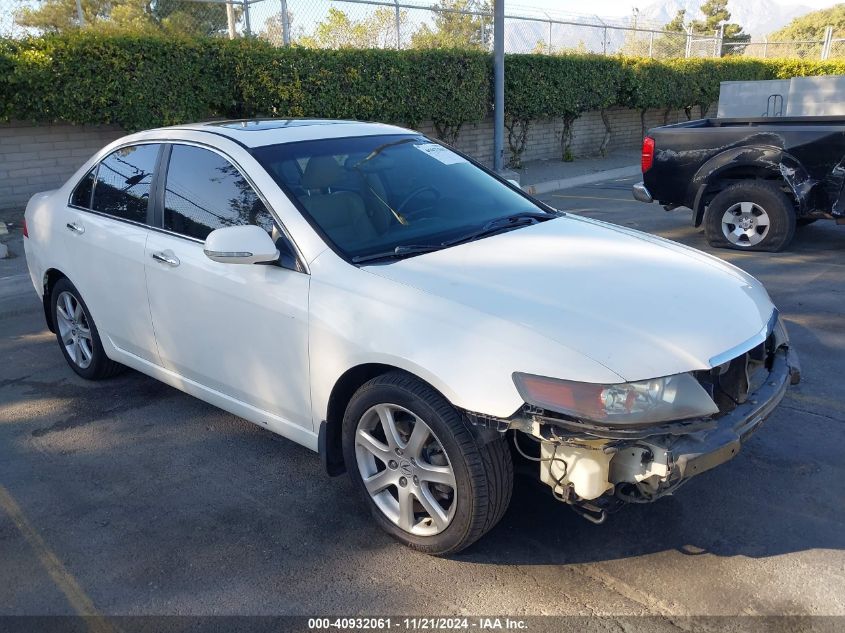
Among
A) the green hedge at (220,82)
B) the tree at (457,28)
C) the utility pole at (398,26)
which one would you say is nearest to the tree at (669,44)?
the tree at (457,28)

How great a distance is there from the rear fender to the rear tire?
6.26 m

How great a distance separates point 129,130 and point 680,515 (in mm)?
9241

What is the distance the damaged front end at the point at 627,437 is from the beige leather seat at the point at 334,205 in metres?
1.23

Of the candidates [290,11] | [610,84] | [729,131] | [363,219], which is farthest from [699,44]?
[363,219]

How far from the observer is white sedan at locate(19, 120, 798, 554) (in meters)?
2.72

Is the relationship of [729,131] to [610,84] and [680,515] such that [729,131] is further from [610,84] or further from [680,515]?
[610,84]

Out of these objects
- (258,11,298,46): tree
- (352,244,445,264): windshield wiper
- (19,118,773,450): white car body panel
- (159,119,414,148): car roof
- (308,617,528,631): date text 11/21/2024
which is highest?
(258,11,298,46): tree

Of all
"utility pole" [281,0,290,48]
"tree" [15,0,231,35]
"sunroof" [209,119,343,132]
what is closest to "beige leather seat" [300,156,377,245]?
"sunroof" [209,119,343,132]

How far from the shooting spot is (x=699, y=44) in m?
26.3

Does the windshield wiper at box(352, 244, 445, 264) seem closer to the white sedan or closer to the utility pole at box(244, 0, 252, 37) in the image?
the white sedan

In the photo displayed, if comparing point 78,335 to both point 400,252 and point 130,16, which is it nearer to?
point 400,252

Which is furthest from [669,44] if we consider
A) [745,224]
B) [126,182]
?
[126,182]

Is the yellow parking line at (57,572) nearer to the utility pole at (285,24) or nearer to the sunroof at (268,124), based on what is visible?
the sunroof at (268,124)

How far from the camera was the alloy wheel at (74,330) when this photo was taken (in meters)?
5.02
